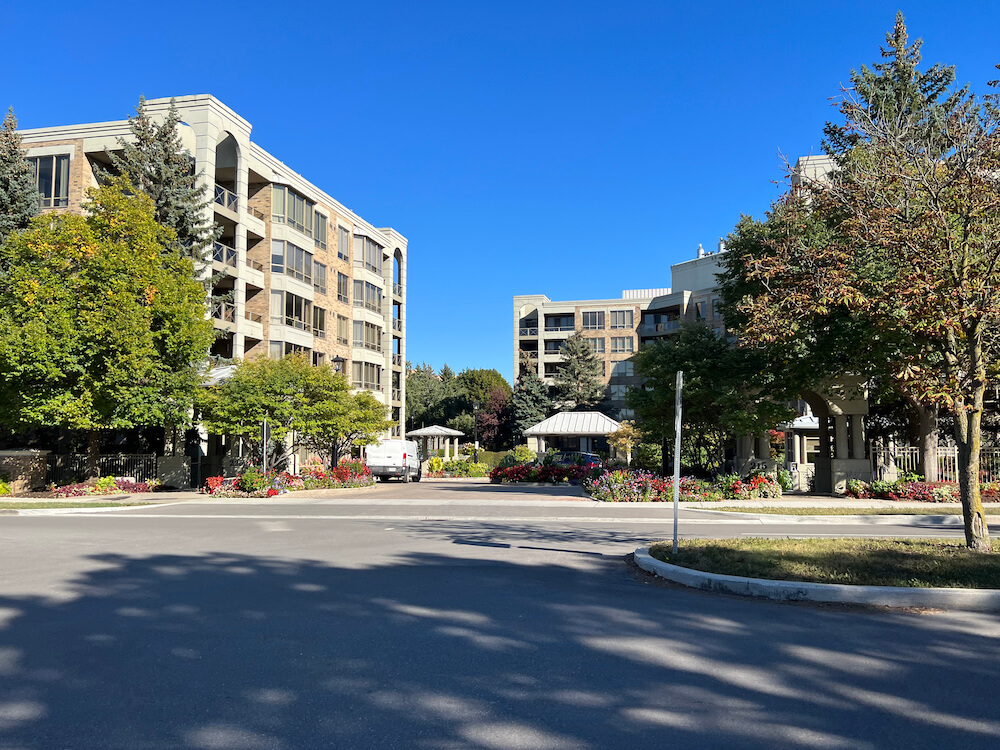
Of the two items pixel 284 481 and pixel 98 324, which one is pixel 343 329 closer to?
pixel 284 481

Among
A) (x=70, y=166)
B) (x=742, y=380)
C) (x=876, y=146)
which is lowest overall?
(x=742, y=380)

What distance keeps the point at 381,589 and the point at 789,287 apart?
25.5ft

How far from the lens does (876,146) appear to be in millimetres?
11617

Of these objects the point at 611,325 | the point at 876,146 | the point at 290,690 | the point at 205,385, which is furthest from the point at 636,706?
the point at 611,325

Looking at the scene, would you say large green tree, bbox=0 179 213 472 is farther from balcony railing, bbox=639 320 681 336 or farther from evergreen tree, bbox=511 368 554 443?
balcony railing, bbox=639 320 681 336

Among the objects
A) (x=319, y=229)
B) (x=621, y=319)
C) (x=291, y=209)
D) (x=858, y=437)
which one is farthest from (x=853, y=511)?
(x=621, y=319)

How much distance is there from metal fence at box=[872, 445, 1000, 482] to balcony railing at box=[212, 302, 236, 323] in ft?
93.5

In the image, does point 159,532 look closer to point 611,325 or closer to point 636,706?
point 636,706

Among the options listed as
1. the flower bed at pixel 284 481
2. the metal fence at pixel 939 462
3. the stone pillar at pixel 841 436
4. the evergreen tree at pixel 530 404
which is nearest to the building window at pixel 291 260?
the flower bed at pixel 284 481

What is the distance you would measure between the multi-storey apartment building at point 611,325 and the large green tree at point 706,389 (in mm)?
48658

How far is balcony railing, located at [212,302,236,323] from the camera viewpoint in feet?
118

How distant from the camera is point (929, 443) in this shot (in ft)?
79.6

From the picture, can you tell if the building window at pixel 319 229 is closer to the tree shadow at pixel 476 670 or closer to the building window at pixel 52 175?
the building window at pixel 52 175

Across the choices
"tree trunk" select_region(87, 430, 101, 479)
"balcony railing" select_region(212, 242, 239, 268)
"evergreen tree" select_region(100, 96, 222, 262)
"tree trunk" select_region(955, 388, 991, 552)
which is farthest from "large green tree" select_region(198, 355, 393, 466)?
"tree trunk" select_region(955, 388, 991, 552)
